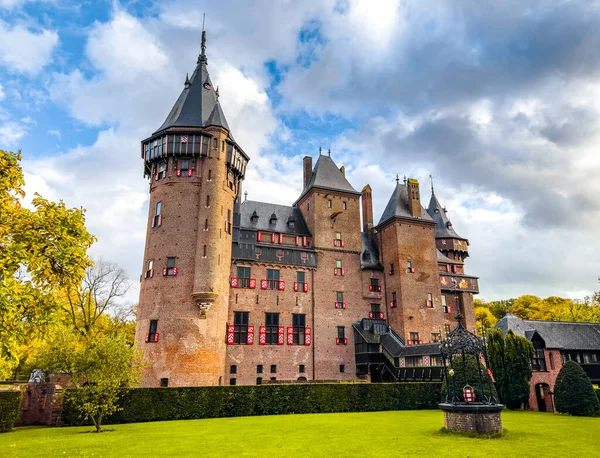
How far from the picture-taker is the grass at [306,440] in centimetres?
1248

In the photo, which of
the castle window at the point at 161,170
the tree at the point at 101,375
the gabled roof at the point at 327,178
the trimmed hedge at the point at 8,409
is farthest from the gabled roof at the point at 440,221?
the trimmed hedge at the point at 8,409

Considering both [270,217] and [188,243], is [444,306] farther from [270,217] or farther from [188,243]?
[188,243]

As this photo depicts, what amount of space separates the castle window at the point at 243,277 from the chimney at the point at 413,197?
58.3 ft

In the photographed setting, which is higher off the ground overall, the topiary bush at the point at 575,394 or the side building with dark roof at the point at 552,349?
the side building with dark roof at the point at 552,349

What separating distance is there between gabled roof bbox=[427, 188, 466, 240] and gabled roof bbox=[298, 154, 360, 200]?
14.4m

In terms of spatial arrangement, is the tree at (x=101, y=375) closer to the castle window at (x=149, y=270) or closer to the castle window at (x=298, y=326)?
the castle window at (x=149, y=270)

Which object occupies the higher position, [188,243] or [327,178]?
[327,178]

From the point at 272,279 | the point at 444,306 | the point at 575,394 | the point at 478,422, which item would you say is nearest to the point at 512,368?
the point at 575,394

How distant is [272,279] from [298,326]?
4607 mm

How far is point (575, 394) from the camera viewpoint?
75.3ft

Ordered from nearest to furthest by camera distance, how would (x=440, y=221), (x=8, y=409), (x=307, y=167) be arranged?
(x=8, y=409) → (x=307, y=167) → (x=440, y=221)

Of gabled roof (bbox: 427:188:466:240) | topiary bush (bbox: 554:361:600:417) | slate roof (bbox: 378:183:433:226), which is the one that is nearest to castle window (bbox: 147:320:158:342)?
slate roof (bbox: 378:183:433:226)

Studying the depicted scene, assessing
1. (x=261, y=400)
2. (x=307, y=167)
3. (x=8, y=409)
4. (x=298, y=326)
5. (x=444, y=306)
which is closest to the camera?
(x=8, y=409)

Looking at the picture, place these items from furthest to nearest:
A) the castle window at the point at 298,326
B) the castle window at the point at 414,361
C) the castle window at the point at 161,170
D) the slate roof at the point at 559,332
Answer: the castle window at the point at 298,326 → the castle window at the point at 161,170 → the castle window at the point at 414,361 → the slate roof at the point at 559,332
